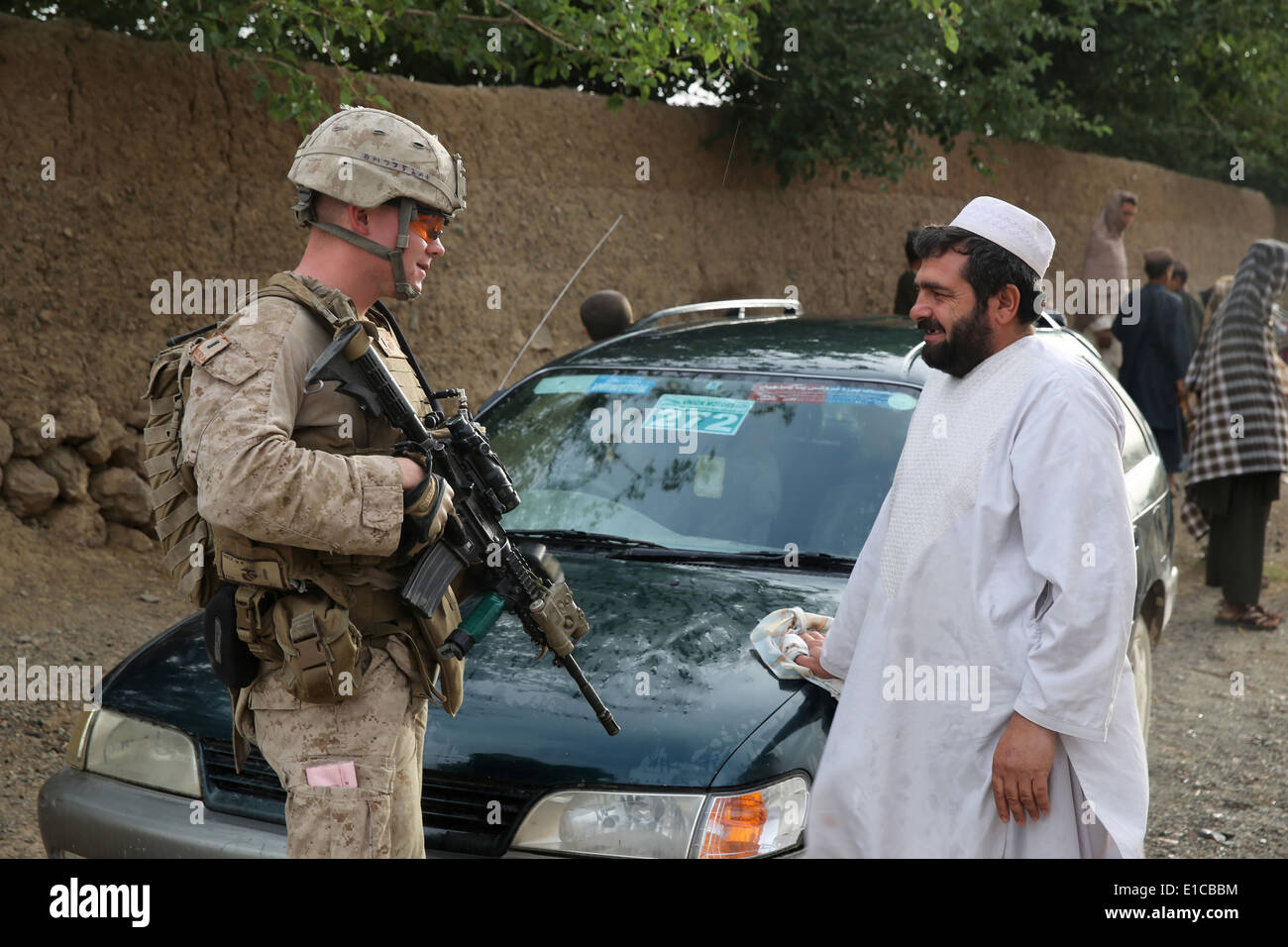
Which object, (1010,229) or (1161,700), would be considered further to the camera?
(1161,700)

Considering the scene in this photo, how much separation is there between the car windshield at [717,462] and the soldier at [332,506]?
1133mm

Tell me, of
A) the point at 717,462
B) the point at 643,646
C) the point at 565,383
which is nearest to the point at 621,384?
the point at 565,383

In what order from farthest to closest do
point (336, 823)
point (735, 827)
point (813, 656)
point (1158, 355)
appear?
point (1158, 355) → point (813, 656) → point (735, 827) → point (336, 823)

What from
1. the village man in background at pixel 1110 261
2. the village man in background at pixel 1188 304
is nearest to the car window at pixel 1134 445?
the village man in background at pixel 1110 261

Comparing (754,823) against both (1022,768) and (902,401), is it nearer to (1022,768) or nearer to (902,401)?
(1022,768)

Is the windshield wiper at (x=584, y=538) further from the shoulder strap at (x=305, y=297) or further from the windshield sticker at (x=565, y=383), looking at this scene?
the shoulder strap at (x=305, y=297)

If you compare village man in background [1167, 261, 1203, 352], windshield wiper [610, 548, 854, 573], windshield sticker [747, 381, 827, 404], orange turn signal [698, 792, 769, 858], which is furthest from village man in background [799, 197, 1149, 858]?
village man in background [1167, 261, 1203, 352]

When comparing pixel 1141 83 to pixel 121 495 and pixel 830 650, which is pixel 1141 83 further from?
pixel 830 650

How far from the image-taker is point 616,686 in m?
2.74

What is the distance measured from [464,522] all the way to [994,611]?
100cm

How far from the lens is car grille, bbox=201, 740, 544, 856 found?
2.58m

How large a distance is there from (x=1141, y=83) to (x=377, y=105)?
1029 centimetres

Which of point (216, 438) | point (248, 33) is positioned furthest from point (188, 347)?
point (248, 33)

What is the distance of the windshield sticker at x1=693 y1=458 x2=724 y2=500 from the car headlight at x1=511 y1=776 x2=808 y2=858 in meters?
1.15
